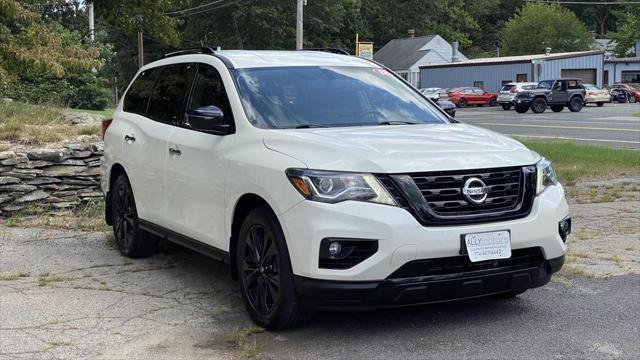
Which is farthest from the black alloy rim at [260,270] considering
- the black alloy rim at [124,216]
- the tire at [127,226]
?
the black alloy rim at [124,216]

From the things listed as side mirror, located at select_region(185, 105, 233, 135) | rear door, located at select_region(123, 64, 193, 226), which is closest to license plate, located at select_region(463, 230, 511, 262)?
side mirror, located at select_region(185, 105, 233, 135)

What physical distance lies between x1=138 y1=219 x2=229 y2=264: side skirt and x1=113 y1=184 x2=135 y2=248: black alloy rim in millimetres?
308

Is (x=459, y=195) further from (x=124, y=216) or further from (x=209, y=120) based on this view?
(x=124, y=216)

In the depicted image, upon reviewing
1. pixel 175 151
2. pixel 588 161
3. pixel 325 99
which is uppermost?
pixel 325 99

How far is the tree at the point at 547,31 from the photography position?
73.0 m

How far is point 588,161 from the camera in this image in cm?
1441

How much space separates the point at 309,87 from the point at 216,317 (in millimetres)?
1808

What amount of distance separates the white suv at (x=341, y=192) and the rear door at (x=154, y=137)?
0.20 ft

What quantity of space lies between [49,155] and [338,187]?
19.6 feet

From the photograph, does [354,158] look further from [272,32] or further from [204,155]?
[272,32]

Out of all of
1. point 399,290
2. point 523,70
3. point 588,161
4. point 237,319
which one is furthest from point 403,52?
point 399,290

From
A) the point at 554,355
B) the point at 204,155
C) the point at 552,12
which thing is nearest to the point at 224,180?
the point at 204,155

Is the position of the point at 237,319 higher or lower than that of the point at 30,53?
lower

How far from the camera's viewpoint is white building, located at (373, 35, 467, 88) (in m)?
67.0
